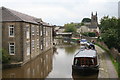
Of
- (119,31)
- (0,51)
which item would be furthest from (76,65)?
(119,31)

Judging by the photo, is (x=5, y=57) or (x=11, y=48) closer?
(x=5, y=57)

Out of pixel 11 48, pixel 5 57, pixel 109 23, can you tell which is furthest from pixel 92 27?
pixel 5 57

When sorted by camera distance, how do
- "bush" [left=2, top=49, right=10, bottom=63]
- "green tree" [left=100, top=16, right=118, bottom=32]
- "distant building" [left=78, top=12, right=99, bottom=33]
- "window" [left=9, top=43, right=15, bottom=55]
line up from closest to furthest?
"bush" [left=2, top=49, right=10, bottom=63], "window" [left=9, top=43, right=15, bottom=55], "green tree" [left=100, top=16, right=118, bottom=32], "distant building" [left=78, top=12, right=99, bottom=33]

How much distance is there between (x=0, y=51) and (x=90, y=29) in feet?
335

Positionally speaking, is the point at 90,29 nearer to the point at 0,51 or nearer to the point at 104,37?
the point at 104,37

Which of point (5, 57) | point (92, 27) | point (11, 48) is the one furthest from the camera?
point (92, 27)

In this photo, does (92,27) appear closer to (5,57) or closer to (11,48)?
(11,48)

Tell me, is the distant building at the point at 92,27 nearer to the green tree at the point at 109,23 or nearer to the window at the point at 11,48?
the green tree at the point at 109,23

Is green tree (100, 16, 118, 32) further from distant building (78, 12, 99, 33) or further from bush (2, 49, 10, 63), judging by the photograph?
distant building (78, 12, 99, 33)

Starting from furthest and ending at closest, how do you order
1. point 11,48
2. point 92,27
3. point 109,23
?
point 92,27
point 109,23
point 11,48

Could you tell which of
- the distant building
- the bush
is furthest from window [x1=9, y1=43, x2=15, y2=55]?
the distant building

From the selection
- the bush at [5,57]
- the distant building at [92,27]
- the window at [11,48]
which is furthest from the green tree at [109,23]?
the distant building at [92,27]

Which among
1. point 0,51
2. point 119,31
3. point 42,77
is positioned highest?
point 119,31

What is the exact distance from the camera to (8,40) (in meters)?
23.8
